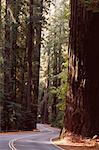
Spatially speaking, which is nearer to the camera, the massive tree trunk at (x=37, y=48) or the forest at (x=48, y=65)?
the forest at (x=48, y=65)

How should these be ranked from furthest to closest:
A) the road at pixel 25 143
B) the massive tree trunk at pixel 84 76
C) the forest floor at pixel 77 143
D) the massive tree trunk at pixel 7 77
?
the massive tree trunk at pixel 7 77
the massive tree trunk at pixel 84 76
the forest floor at pixel 77 143
the road at pixel 25 143

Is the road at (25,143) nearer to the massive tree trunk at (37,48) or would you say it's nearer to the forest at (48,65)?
the forest at (48,65)

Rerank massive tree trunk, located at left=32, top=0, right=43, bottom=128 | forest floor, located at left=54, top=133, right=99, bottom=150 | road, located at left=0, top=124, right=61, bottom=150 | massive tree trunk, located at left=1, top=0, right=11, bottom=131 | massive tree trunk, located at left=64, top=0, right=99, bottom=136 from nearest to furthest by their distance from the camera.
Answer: road, located at left=0, top=124, right=61, bottom=150 → forest floor, located at left=54, top=133, right=99, bottom=150 → massive tree trunk, located at left=64, top=0, right=99, bottom=136 → massive tree trunk, located at left=1, top=0, right=11, bottom=131 → massive tree trunk, located at left=32, top=0, right=43, bottom=128

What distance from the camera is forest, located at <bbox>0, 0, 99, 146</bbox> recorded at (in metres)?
22.7

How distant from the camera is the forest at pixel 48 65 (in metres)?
22.7

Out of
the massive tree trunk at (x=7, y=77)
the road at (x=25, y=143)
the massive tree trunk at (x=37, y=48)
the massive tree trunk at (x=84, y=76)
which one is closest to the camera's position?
the road at (x=25, y=143)

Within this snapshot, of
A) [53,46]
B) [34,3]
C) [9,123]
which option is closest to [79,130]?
[9,123]

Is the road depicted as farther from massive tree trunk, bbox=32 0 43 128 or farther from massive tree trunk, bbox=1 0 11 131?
massive tree trunk, bbox=32 0 43 128

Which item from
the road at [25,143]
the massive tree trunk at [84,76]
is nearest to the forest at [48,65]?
the massive tree trunk at [84,76]

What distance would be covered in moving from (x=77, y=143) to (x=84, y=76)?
3.38 m

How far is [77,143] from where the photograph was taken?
21953mm

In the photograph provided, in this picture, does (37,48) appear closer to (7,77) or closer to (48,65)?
(7,77)

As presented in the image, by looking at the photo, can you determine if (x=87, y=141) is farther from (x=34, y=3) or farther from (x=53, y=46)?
(x=53, y=46)

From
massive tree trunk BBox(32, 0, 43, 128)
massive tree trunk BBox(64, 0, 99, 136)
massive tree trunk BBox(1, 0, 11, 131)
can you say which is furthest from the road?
massive tree trunk BBox(32, 0, 43, 128)
